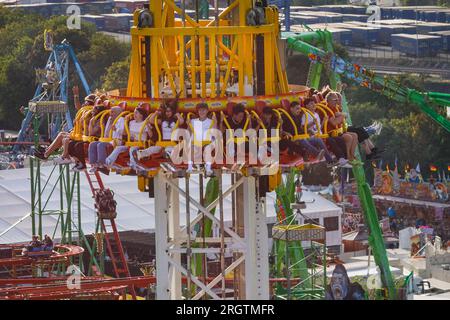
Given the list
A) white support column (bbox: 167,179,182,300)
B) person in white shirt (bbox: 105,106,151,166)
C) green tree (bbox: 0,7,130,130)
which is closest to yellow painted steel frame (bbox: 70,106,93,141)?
person in white shirt (bbox: 105,106,151,166)

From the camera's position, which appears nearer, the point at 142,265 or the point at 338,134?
the point at 338,134

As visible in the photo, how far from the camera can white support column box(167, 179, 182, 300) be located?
19844 mm

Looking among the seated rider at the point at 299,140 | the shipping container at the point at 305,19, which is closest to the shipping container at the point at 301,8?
the shipping container at the point at 305,19

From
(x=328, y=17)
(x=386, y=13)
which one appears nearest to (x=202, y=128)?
(x=328, y=17)

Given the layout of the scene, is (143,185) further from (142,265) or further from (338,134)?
(142,265)

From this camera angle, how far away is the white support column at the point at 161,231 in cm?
1922

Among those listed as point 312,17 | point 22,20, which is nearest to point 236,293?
point 312,17

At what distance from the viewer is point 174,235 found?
20031 millimetres

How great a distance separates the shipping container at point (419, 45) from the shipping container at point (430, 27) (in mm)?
1802

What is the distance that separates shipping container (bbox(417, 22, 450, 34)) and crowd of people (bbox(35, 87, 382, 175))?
83749 mm

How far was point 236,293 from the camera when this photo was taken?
2044 centimetres

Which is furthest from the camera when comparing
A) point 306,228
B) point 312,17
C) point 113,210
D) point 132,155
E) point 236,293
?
point 312,17

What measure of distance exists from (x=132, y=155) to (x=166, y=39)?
194 centimetres

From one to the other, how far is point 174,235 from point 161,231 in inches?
30.5
